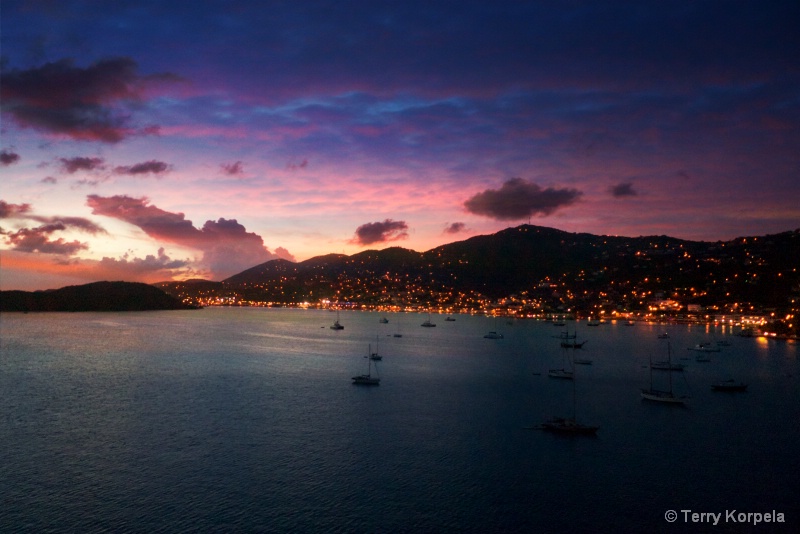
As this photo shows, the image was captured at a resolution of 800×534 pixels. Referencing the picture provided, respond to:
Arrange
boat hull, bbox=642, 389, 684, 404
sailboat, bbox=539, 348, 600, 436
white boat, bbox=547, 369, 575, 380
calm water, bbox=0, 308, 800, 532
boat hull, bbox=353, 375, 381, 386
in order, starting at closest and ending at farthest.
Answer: calm water, bbox=0, 308, 800, 532 → sailboat, bbox=539, 348, 600, 436 → boat hull, bbox=642, 389, 684, 404 → boat hull, bbox=353, 375, 381, 386 → white boat, bbox=547, 369, 575, 380

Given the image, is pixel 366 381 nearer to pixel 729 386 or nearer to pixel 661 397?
pixel 661 397

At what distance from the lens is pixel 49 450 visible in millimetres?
33406

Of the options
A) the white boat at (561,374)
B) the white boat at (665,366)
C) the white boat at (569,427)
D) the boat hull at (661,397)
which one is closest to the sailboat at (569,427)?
the white boat at (569,427)

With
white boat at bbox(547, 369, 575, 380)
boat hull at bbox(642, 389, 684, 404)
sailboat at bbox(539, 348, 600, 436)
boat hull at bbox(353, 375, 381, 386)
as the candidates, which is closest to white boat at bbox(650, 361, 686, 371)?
white boat at bbox(547, 369, 575, 380)

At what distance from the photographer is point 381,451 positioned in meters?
34.1

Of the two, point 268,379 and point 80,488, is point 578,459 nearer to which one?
point 80,488

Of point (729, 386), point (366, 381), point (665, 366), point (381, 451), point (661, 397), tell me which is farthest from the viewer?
point (665, 366)

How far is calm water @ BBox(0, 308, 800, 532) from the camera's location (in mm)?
25094

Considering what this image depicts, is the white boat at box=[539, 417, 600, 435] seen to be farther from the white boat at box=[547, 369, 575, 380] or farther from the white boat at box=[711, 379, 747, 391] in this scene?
the white boat at box=[711, 379, 747, 391]

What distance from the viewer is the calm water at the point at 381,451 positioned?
2509 centimetres

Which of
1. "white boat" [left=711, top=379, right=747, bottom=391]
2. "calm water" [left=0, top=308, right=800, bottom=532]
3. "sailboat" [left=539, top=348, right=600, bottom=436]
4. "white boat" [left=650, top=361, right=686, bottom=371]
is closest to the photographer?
"calm water" [left=0, top=308, right=800, bottom=532]

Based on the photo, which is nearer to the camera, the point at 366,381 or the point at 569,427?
the point at 569,427

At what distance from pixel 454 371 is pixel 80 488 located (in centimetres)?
4749

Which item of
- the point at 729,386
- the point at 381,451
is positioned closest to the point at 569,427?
the point at 381,451
